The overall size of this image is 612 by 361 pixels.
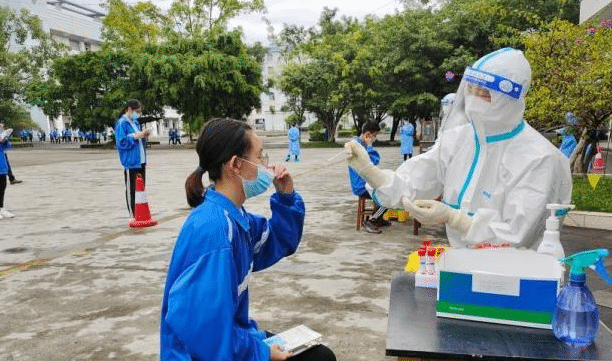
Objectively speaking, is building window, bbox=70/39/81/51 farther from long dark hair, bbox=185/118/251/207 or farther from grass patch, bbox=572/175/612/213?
long dark hair, bbox=185/118/251/207

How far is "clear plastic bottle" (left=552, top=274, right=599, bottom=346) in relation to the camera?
1.55 meters

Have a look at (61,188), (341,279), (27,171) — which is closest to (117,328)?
(341,279)

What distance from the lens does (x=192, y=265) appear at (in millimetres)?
1574

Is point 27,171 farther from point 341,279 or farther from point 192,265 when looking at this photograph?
point 192,265

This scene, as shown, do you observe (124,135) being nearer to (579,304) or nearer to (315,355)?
(315,355)

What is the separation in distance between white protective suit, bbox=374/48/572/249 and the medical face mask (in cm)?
65

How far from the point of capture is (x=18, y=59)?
34719 mm

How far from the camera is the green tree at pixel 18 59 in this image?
3431cm

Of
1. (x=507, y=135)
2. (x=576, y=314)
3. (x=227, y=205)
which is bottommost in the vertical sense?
(x=576, y=314)

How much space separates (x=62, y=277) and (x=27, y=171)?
1319 cm

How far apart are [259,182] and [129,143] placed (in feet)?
18.3

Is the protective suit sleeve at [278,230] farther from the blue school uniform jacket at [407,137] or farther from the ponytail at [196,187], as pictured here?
the blue school uniform jacket at [407,137]

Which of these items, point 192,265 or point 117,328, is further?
point 117,328

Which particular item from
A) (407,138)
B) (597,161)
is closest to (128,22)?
(407,138)
